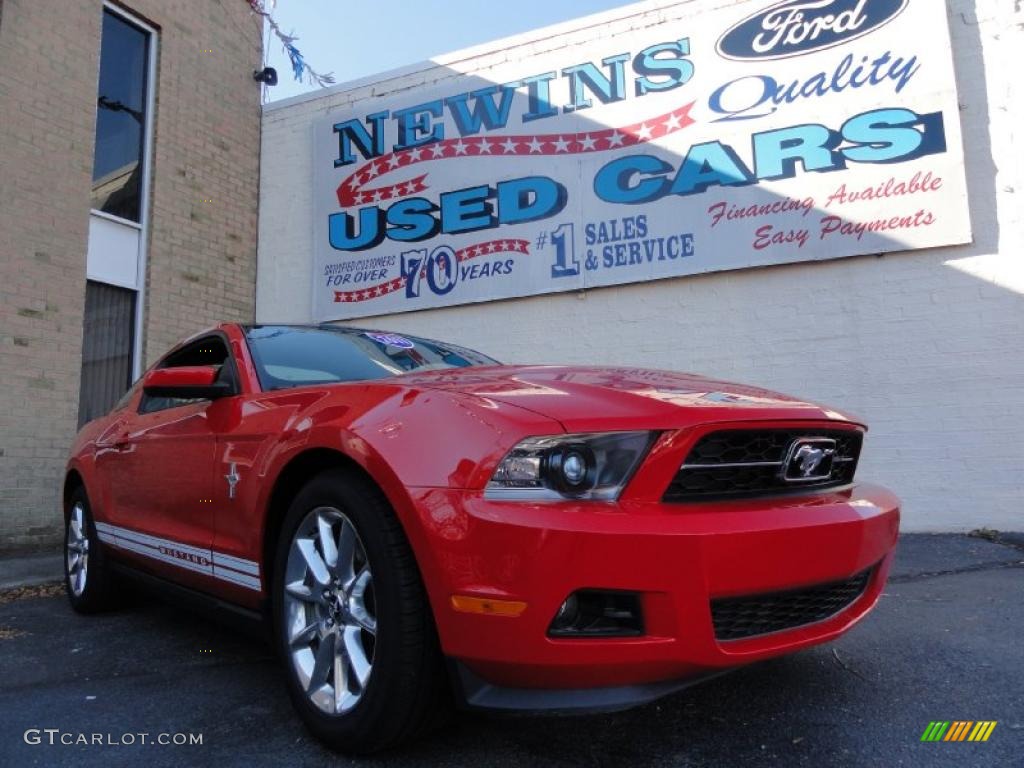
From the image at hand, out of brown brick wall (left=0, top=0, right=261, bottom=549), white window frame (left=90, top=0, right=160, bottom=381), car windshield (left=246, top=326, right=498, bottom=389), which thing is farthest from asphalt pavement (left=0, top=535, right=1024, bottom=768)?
white window frame (left=90, top=0, right=160, bottom=381)

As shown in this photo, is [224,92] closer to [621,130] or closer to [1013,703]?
[621,130]

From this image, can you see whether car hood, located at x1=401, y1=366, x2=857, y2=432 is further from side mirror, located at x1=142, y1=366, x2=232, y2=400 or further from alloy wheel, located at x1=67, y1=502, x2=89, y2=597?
alloy wheel, located at x1=67, y1=502, x2=89, y2=597

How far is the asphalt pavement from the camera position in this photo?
2.21m

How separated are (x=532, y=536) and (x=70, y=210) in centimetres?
776

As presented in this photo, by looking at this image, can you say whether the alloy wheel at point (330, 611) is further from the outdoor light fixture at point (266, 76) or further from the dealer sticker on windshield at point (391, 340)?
the outdoor light fixture at point (266, 76)

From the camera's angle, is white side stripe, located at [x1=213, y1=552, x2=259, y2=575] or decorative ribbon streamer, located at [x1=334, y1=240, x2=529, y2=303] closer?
white side stripe, located at [x1=213, y1=552, x2=259, y2=575]

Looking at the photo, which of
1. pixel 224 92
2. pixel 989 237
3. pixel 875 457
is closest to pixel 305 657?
pixel 875 457

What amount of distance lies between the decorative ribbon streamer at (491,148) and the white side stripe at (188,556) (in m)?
6.00

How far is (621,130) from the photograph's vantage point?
26.1 ft

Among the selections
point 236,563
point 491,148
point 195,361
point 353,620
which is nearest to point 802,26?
point 491,148

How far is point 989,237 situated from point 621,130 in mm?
3534

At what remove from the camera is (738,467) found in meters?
2.15

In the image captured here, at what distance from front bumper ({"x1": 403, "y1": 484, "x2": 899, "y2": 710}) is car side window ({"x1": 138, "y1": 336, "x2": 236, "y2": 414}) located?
162cm

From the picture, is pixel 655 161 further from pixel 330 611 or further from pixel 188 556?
pixel 330 611
